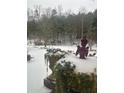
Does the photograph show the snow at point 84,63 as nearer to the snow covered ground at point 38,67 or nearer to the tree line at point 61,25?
the snow covered ground at point 38,67

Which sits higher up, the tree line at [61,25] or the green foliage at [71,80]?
the tree line at [61,25]

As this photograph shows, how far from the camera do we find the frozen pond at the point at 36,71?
162 centimetres

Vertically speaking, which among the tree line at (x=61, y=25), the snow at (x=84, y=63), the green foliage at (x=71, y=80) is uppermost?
the tree line at (x=61, y=25)

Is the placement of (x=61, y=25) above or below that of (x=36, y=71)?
above

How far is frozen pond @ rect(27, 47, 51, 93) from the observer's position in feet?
5.30

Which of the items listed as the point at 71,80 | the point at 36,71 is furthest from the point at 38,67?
the point at 71,80

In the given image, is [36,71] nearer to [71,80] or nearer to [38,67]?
[38,67]

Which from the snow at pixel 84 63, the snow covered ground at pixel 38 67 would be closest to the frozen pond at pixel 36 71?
the snow covered ground at pixel 38 67

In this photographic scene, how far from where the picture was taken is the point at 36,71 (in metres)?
1.63

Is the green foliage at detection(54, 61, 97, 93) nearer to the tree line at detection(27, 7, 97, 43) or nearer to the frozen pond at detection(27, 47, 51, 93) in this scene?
the frozen pond at detection(27, 47, 51, 93)
